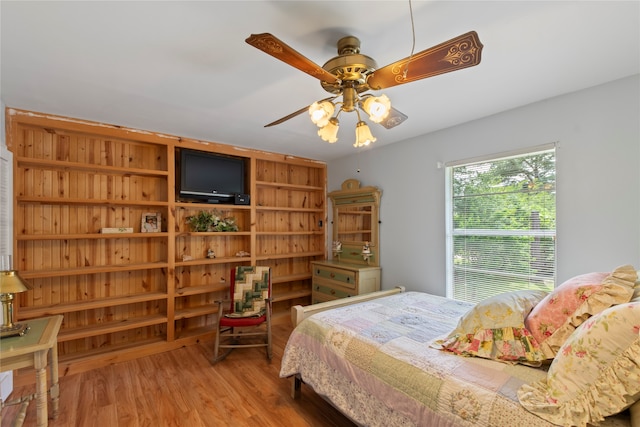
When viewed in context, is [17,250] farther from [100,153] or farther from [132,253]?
[100,153]

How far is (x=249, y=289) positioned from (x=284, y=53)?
8.89 feet

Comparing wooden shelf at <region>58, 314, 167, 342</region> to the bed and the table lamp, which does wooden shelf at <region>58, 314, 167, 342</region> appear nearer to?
the table lamp

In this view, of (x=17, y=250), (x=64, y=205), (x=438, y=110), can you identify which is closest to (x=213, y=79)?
(x=438, y=110)

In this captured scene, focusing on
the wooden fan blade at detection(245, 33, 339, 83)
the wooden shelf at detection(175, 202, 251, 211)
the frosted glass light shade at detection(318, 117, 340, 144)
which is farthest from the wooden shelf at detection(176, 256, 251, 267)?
the wooden fan blade at detection(245, 33, 339, 83)

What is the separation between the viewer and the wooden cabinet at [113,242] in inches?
106

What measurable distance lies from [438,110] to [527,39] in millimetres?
980

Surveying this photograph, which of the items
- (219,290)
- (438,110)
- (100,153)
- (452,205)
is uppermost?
(438,110)

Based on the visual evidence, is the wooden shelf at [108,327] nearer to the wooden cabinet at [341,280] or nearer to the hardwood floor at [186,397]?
the hardwood floor at [186,397]

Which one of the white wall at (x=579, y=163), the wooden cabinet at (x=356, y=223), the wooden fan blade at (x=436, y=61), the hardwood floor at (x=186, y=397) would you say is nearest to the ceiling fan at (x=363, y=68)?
the wooden fan blade at (x=436, y=61)

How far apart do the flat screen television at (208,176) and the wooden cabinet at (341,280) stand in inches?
60.7

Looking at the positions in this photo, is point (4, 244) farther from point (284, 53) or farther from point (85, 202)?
point (284, 53)

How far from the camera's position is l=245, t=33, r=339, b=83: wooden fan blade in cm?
112

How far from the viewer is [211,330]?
3.54 m

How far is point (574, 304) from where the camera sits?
145 centimetres
